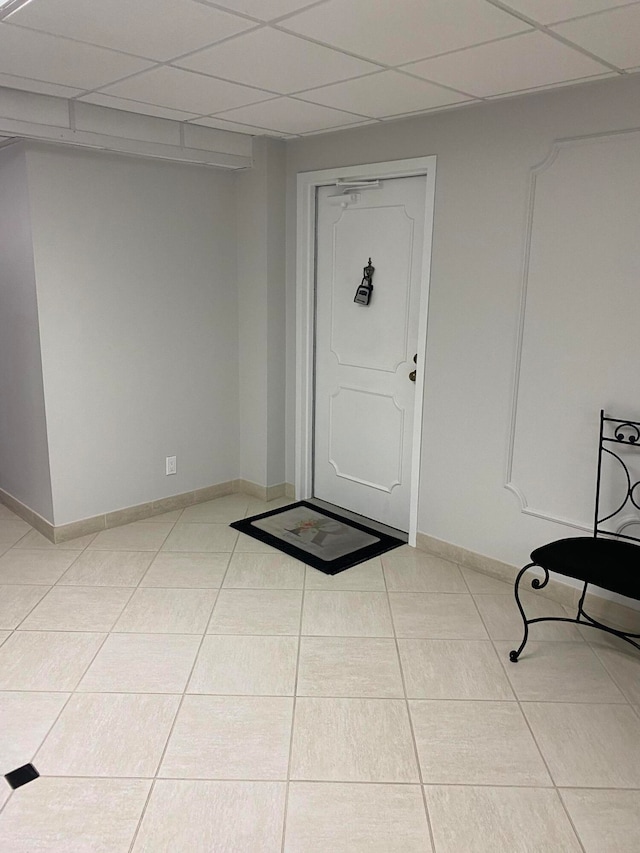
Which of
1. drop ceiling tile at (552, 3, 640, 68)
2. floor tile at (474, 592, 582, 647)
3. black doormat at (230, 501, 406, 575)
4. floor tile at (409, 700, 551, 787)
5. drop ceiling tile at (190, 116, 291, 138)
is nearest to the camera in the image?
drop ceiling tile at (552, 3, 640, 68)

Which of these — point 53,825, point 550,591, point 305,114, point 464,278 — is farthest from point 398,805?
point 305,114

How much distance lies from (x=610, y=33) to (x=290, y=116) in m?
1.63

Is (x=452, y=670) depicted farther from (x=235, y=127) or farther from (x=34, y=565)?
(x=235, y=127)

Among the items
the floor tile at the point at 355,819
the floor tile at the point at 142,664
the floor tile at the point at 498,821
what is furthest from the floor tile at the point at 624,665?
the floor tile at the point at 142,664

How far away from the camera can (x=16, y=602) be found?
A: 3.20 meters

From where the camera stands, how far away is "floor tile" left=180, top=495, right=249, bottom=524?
4270 mm

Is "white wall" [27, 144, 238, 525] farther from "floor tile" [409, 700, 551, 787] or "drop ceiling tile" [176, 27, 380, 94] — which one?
"floor tile" [409, 700, 551, 787]

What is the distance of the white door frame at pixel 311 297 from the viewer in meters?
3.53

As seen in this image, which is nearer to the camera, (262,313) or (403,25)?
(403,25)

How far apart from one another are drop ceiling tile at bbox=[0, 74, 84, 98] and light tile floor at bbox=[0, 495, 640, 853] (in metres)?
2.28

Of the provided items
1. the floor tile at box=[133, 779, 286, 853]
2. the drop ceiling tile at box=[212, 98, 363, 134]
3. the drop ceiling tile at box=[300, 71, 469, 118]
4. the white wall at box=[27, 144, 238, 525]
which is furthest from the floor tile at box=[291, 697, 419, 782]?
the drop ceiling tile at box=[212, 98, 363, 134]

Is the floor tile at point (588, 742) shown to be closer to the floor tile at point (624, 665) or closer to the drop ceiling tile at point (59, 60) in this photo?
the floor tile at point (624, 665)

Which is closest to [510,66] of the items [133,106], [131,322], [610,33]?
[610,33]

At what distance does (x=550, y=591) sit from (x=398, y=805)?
5.14 feet
